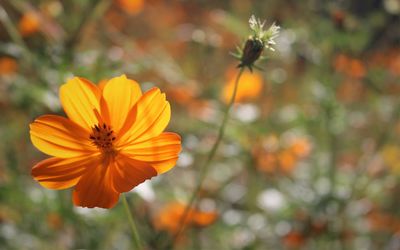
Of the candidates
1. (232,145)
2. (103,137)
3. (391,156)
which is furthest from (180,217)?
(391,156)

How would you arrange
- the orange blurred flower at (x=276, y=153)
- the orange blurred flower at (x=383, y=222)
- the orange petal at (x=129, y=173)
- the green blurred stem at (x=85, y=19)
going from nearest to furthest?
1. the orange petal at (x=129, y=173)
2. the green blurred stem at (x=85, y=19)
3. the orange blurred flower at (x=276, y=153)
4. the orange blurred flower at (x=383, y=222)

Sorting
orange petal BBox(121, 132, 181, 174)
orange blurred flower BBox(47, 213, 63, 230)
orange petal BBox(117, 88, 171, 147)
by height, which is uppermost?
orange blurred flower BBox(47, 213, 63, 230)

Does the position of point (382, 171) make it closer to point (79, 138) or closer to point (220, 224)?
point (220, 224)

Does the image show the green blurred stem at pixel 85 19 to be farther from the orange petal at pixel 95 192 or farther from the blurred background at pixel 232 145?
the orange petal at pixel 95 192

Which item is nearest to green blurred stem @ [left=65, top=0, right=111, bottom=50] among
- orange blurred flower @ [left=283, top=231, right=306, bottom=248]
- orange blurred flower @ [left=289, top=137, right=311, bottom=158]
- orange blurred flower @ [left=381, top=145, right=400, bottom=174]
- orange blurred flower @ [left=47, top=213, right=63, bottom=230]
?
orange blurred flower @ [left=47, top=213, right=63, bottom=230]

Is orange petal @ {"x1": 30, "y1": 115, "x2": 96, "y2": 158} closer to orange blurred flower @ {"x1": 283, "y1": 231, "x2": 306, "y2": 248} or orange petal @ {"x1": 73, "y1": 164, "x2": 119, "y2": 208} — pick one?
orange petal @ {"x1": 73, "y1": 164, "x2": 119, "y2": 208}

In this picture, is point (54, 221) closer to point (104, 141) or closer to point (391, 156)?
point (104, 141)

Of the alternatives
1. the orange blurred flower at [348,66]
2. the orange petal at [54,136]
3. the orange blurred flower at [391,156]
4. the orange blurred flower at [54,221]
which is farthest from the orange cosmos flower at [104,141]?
the orange blurred flower at [391,156]

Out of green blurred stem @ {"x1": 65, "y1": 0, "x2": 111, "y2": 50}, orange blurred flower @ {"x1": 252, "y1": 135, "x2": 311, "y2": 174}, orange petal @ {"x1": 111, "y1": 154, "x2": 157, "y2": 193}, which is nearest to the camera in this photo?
orange petal @ {"x1": 111, "y1": 154, "x2": 157, "y2": 193}

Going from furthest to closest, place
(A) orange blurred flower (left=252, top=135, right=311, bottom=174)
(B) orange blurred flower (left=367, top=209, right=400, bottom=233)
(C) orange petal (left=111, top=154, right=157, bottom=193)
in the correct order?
(B) orange blurred flower (left=367, top=209, right=400, bottom=233)
(A) orange blurred flower (left=252, top=135, right=311, bottom=174)
(C) orange petal (left=111, top=154, right=157, bottom=193)
